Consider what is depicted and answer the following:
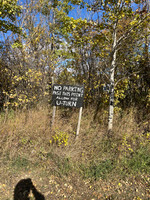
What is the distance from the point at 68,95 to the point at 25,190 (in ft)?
9.65

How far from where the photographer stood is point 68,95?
4.71 metres

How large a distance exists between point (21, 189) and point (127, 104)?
599cm

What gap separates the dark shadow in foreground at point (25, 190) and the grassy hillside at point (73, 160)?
0.09 metres

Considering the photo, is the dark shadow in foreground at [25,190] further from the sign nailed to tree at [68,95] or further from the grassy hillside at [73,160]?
the sign nailed to tree at [68,95]

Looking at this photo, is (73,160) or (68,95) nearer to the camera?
(73,160)

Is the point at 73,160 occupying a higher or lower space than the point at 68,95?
lower

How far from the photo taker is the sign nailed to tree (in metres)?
4.64

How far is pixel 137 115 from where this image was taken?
601cm

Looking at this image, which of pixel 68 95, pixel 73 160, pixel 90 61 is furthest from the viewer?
pixel 90 61

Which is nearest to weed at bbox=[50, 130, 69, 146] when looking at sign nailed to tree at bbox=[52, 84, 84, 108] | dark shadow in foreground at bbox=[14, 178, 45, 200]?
sign nailed to tree at bbox=[52, 84, 84, 108]

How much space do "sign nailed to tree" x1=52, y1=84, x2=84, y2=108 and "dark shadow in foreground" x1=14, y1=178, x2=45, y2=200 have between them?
2510 millimetres

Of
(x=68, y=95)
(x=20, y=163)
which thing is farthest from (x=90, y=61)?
(x=20, y=163)

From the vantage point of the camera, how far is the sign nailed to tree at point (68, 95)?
4645 millimetres

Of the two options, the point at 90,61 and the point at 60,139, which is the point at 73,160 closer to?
the point at 60,139
